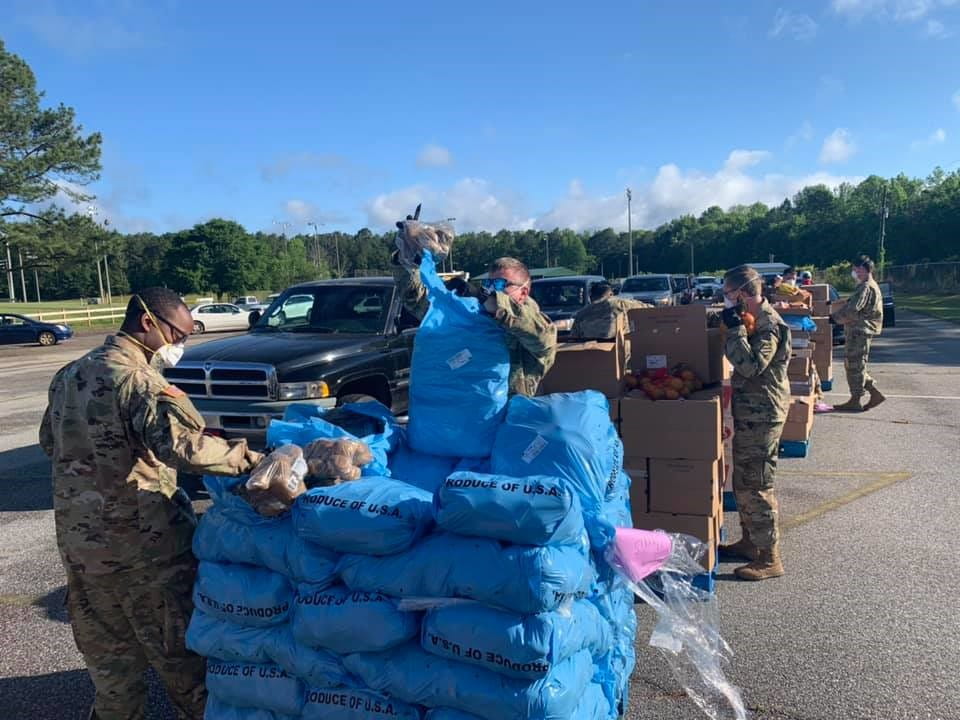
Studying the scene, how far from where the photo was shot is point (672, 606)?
9.90 ft

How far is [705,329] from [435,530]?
3.12 metres

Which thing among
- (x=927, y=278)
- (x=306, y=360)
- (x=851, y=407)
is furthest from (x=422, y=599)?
(x=927, y=278)

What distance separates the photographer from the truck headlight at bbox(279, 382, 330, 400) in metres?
6.21

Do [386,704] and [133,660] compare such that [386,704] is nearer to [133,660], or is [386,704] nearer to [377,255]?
[133,660]

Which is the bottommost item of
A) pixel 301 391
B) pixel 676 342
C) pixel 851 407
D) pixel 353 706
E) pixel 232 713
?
pixel 851 407

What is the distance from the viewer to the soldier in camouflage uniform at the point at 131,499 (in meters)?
2.79

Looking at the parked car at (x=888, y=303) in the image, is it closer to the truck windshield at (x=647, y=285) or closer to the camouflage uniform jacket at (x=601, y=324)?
the truck windshield at (x=647, y=285)

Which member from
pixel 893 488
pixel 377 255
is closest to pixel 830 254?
pixel 377 255

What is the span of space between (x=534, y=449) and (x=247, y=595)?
1.28 meters

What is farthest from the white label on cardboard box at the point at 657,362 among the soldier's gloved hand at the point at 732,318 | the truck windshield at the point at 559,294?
the truck windshield at the point at 559,294

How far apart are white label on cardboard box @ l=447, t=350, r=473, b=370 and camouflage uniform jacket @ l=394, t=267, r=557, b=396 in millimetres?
236

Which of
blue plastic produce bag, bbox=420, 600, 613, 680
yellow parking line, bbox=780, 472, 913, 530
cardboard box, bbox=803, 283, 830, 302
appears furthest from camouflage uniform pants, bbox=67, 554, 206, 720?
cardboard box, bbox=803, 283, 830, 302

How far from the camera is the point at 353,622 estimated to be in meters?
2.54

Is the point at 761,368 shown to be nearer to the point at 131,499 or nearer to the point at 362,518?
the point at 362,518
